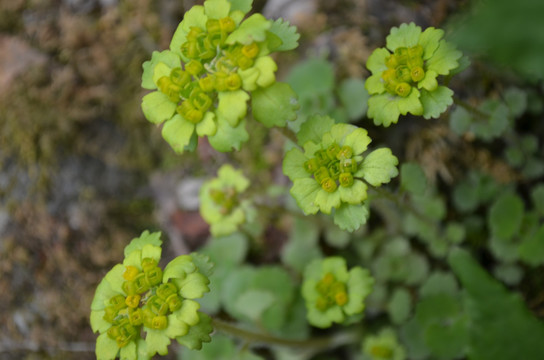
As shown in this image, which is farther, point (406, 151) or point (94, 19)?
point (94, 19)

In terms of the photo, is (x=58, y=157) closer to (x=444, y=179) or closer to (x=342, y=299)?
(x=342, y=299)

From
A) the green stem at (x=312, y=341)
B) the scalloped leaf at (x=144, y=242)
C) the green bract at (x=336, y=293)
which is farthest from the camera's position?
the green stem at (x=312, y=341)

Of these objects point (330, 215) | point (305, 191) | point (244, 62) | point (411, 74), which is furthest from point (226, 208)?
point (411, 74)

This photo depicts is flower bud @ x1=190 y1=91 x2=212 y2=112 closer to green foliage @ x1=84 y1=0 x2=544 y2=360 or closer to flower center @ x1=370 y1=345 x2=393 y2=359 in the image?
green foliage @ x1=84 y1=0 x2=544 y2=360

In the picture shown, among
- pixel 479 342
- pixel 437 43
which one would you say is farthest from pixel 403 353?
pixel 437 43

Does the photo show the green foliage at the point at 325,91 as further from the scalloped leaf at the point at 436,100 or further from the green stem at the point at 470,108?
the scalloped leaf at the point at 436,100

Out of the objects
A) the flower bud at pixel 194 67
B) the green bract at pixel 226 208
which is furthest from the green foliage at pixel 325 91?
the flower bud at pixel 194 67

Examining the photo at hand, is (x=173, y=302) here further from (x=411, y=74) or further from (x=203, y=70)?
(x=411, y=74)
